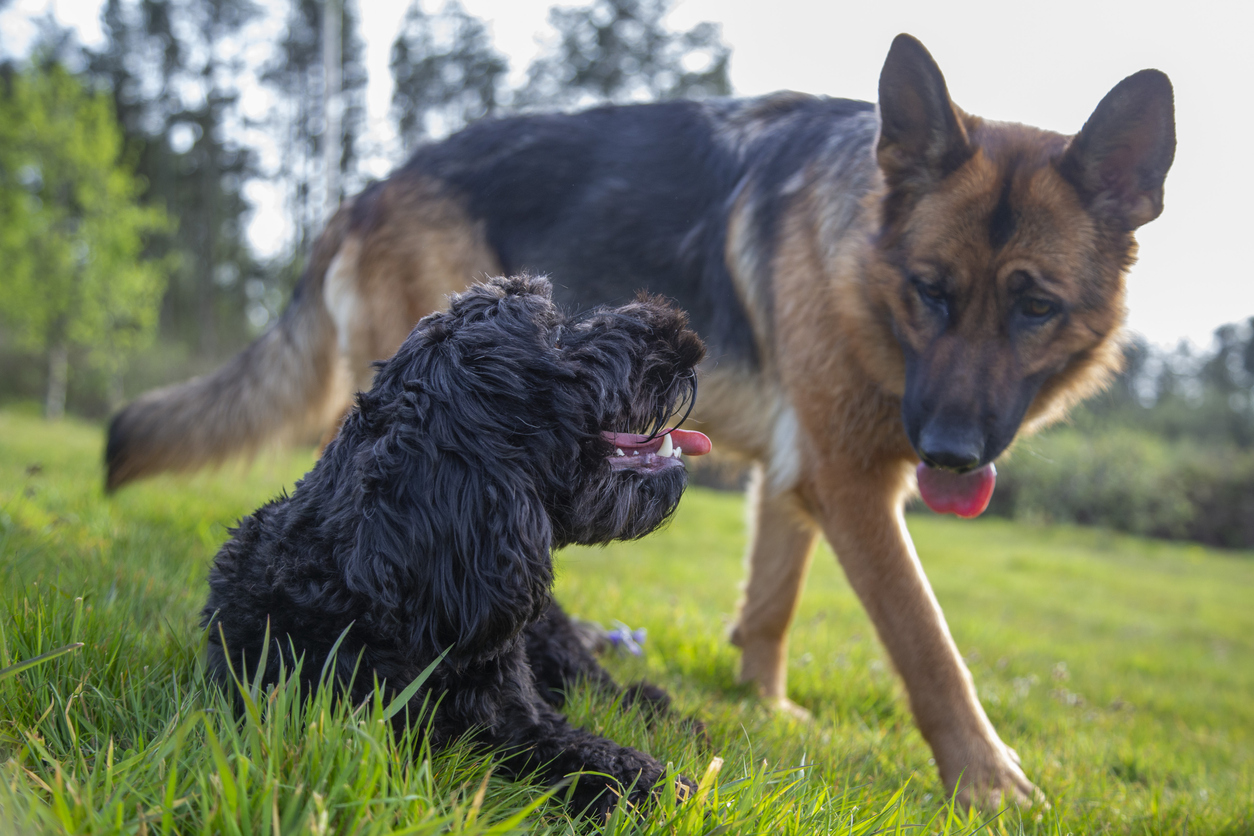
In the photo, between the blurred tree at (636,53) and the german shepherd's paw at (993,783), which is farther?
the blurred tree at (636,53)

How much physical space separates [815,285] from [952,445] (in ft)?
3.29

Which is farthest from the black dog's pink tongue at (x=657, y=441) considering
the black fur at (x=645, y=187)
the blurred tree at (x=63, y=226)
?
the blurred tree at (x=63, y=226)

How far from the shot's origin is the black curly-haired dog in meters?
1.63

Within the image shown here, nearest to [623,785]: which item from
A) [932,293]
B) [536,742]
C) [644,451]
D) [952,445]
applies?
[536,742]

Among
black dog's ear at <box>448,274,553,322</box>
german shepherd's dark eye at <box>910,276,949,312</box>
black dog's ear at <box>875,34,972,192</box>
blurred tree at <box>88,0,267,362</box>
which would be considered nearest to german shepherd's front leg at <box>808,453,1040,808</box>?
german shepherd's dark eye at <box>910,276,949,312</box>

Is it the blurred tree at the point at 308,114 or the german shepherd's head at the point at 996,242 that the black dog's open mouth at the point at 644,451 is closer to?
the german shepherd's head at the point at 996,242

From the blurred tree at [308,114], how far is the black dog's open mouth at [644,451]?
89.9 feet

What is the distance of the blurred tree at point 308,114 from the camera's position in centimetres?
2695

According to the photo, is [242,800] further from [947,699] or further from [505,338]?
[947,699]

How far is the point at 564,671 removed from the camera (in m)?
2.48

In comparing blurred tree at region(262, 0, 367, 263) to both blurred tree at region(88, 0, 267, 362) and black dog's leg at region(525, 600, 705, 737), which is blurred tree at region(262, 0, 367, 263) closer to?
blurred tree at region(88, 0, 267, 362)

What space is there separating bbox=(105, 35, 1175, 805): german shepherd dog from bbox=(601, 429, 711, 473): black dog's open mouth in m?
0.91

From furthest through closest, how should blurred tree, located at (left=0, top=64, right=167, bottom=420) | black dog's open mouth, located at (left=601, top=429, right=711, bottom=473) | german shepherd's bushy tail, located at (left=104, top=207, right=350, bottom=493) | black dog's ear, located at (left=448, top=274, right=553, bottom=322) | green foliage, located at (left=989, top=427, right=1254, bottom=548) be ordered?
1. green foliage, located at (left=989, top=427, right=1254, bottom=548)
2. blurred tree, located at (left=0, top=64, right=167, bottom=420)
3. german shepherd's bushy tail, located at (left=104, top=207, right=350, bottom=493)
4. black dog's open mouth, located at (left=601, top=429, right=711, bottom=473)
5. black dog's ear, located at (left=448, top=274, right=553, bottom=322)

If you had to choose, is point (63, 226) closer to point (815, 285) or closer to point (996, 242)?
point (815, 285)
